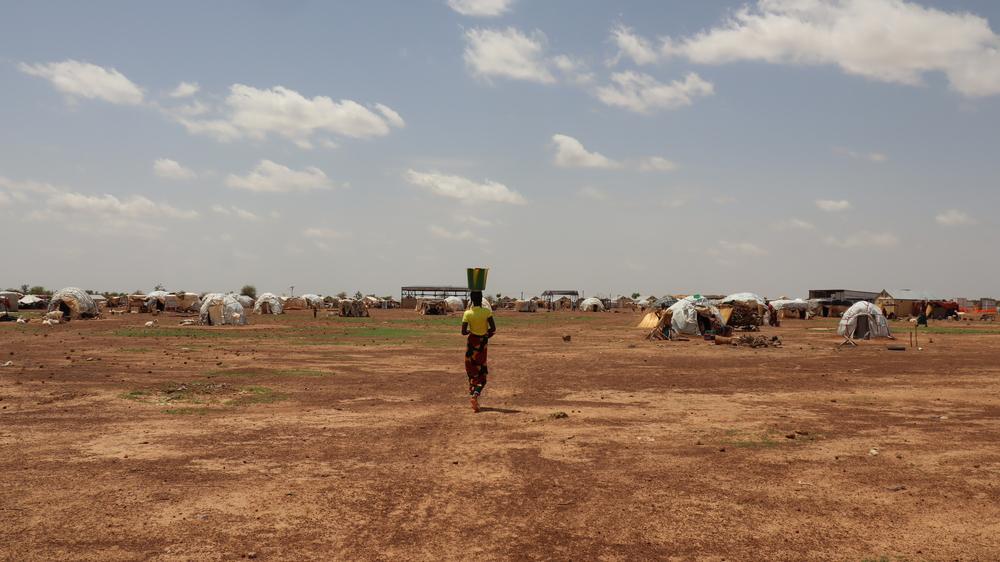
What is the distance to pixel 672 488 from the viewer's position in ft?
27.2

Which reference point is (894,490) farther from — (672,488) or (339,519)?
(339,519)

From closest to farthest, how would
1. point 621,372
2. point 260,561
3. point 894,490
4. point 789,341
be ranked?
point 260,561 → point 894,490 → point 621,372 → point 789,341

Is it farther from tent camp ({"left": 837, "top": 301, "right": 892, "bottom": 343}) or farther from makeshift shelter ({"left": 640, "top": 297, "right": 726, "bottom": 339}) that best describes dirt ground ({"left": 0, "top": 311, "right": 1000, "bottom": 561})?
makeshift shelter ({"left": 640, "top": 297, "right": 726, "bottom": 339})

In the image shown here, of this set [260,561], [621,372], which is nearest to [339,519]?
[260,561]

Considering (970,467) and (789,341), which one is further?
(789,341)

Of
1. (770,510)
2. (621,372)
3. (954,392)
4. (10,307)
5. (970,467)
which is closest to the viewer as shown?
(770,510)

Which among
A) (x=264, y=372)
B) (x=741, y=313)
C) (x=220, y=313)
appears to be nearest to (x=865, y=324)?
(x=741, y=313)

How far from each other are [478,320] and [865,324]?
1132 inches

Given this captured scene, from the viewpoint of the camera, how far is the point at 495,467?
30.5 ft

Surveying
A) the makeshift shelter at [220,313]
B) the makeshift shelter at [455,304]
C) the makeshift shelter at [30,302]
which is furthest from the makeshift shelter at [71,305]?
the makeshift shelter at [455,304]

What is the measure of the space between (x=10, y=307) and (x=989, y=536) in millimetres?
88237

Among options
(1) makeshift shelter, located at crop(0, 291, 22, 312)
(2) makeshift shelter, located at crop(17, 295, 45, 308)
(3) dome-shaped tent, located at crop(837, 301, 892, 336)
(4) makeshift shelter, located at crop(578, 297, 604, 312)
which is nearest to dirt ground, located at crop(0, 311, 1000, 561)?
(3) dome-shaped tent, located at crop(837, 301, 892, 336)

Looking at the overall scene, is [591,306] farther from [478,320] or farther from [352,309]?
[478,320]

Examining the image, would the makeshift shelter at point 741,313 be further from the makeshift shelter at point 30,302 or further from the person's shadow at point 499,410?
the makeshift shelter at point 30,302
